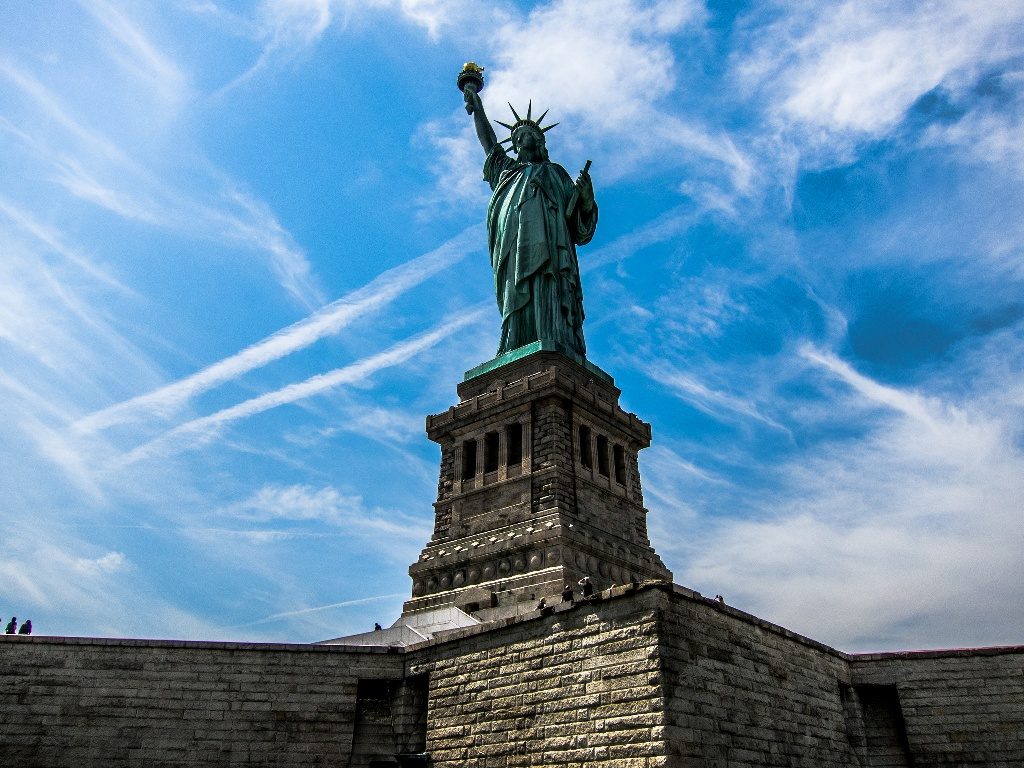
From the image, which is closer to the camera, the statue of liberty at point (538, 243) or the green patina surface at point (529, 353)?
the green patina surface at point (529, 353)

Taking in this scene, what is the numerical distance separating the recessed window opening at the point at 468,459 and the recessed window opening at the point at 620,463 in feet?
16.8

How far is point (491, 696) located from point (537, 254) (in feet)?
70.0

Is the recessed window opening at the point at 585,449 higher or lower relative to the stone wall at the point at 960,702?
higher

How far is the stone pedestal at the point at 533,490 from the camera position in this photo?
81.3 feet

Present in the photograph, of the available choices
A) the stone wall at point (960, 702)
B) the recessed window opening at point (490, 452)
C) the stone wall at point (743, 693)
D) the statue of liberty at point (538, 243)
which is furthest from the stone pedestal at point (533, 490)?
the stone wall at point (960, 702)

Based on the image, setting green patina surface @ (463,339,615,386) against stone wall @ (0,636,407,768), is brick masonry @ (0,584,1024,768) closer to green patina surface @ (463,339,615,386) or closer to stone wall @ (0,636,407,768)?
stone wall @ (0,636,407,768)

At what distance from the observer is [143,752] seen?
15.1 meters

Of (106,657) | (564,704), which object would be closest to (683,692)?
(564,704)

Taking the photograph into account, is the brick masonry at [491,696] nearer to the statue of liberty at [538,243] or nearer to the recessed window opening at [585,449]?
the recessed window opening at [585,449]

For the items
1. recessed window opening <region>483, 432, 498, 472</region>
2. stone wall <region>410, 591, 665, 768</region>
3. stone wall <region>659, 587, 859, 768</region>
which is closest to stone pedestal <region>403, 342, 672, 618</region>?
recessed window opening <region>483, 432, 498, 472</region>

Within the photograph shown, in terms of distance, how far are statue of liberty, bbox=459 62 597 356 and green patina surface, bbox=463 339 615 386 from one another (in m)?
0.44

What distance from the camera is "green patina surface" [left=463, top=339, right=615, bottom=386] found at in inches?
1200

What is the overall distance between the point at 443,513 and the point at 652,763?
1809 cm

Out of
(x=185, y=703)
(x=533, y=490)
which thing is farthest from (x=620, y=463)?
(x=185, y=703)
